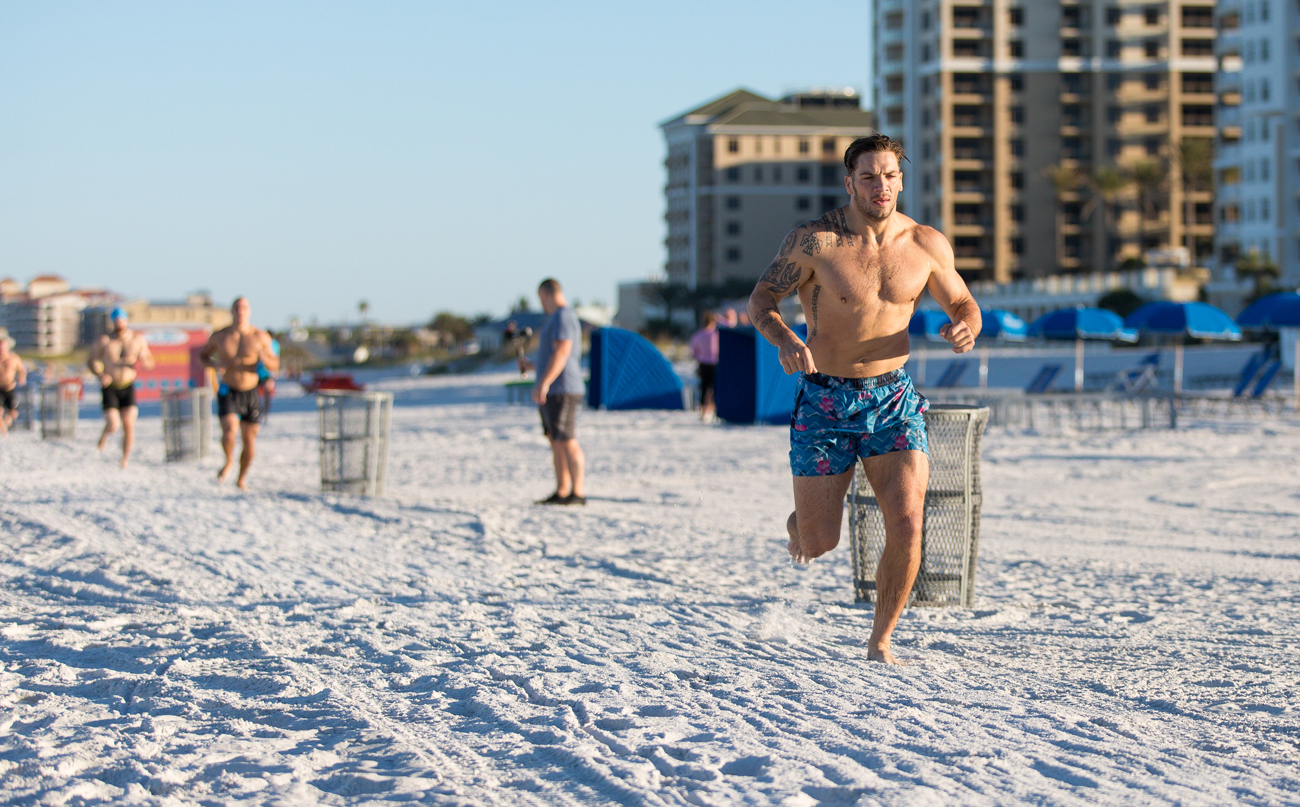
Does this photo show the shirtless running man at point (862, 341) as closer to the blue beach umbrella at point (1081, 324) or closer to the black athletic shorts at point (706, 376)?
the black athletic shorts at point (706, 376)

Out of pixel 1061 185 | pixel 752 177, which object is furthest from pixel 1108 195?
pixel 752 177

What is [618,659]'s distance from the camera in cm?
466

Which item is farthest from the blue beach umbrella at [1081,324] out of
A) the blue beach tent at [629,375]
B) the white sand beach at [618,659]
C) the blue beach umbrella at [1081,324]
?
the white sand beach at [618,659]

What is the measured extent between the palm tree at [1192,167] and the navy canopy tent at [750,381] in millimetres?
63636

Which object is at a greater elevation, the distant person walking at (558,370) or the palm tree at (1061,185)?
the palm tree at (1061,185)

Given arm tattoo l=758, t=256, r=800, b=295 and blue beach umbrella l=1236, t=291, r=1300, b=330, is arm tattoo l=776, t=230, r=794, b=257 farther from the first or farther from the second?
blue beach umbrella l=1236, t=291, r=1300, b=330

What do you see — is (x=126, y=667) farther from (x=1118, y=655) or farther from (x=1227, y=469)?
(x=1227, y=469)

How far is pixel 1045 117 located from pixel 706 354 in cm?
6886

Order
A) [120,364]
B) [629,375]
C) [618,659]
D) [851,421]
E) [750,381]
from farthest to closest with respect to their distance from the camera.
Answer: [750,381] < [629,375] < [120,364] < [618,659] < [851,421]

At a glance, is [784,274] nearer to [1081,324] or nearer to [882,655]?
[882,655]

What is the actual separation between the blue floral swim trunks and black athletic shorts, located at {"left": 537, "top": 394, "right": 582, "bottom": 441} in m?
4.97

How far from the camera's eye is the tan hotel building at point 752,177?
93500 mm

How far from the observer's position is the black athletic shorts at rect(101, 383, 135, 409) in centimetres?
1330

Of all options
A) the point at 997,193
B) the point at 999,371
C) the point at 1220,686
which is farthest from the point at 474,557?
the point at 997,193
